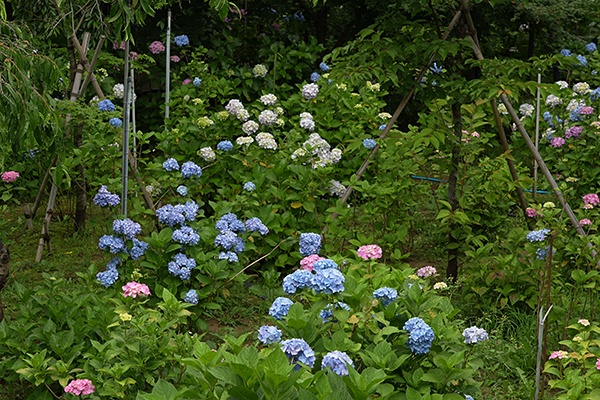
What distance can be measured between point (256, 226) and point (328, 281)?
1571 mm

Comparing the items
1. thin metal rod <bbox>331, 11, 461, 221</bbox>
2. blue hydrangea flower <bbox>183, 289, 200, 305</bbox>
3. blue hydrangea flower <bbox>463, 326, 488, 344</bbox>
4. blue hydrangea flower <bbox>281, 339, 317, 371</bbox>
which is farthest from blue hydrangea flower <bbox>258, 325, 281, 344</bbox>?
thin metal rod <bbox>331, 11, 461, 221</bbox>

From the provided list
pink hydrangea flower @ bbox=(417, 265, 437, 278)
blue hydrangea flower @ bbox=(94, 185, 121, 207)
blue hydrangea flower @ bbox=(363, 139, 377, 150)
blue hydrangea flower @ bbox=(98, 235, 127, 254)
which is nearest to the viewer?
pink hydrangea flower @ bbox=(417, 265, 437, 278)

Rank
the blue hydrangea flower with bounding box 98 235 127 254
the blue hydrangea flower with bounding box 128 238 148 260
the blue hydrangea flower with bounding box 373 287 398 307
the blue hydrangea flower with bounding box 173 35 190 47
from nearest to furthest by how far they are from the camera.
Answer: the blue hydrangea flower with bounding box 373 287 398 307 → the blue hydrangea flower with bounding box 98 235 127 254 → the blue hydrangea flower with bounding box 128 238 148 260 → the blue hydrangea flower with bounding box 173 35 190 47

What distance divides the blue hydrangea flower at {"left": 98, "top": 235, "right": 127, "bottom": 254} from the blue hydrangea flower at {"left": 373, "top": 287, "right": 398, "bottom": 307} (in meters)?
1.51

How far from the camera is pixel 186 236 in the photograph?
3107mm

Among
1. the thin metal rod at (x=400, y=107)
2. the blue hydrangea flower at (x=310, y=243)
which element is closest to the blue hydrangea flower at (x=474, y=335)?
the blue hydrangea flower at (x=310, y=243)

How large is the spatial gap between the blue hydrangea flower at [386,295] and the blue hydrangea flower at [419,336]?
176mm

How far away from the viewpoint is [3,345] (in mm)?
2627

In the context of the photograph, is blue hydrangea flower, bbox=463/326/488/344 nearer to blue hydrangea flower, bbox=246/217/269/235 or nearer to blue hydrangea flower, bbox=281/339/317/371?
blue hydrangea flower, bbox=281/339/317/371

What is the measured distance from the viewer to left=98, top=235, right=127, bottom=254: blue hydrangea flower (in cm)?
304

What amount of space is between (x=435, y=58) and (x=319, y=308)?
213 centimetres

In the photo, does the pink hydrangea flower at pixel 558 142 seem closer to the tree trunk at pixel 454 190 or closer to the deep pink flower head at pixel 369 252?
the tree trunk at pixel 454 190

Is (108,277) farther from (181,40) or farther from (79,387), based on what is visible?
(181,40)

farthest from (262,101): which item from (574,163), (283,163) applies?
(574,163)
